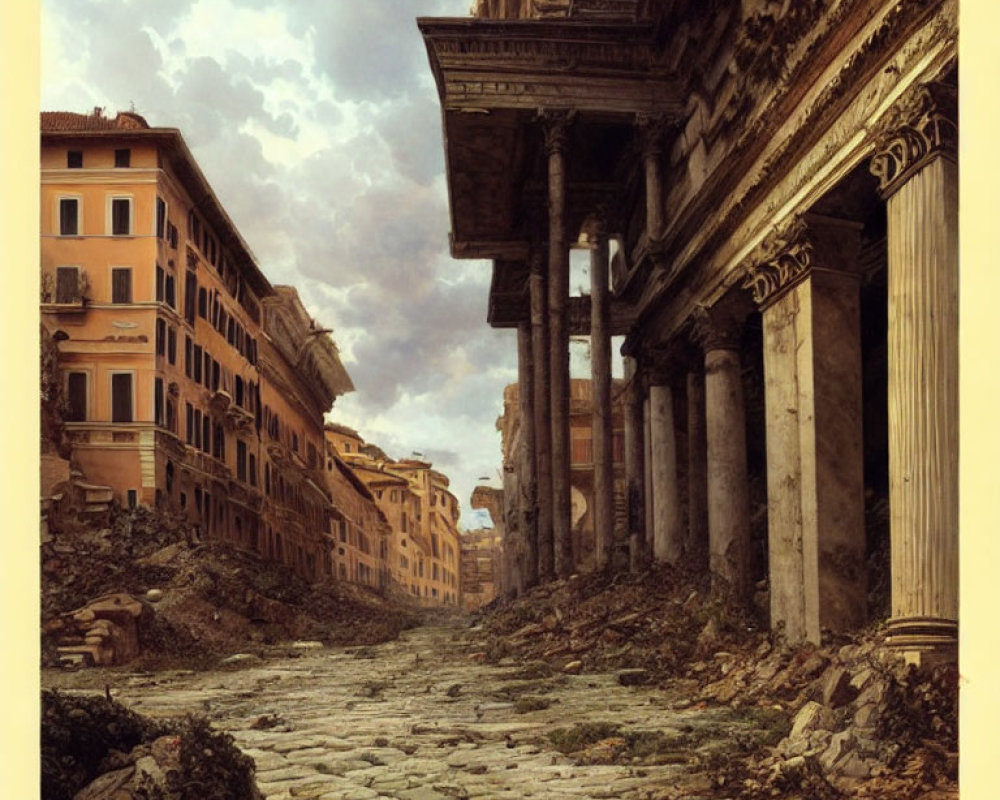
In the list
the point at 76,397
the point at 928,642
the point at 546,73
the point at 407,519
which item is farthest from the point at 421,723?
the point at 407,519

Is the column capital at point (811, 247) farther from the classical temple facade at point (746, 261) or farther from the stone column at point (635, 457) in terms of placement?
the stone column at point (635, 457)

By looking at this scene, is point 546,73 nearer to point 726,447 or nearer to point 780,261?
point 726,447

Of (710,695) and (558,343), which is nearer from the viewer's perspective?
(710,695)

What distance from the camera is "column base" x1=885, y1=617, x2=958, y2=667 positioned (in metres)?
8.47

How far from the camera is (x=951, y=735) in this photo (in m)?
7.30

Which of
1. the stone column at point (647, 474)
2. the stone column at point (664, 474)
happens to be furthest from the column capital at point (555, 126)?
the stone column at point (647, 474)

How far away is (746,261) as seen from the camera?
46.7 feet

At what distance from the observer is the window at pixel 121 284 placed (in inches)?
449

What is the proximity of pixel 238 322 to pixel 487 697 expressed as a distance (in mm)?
5200

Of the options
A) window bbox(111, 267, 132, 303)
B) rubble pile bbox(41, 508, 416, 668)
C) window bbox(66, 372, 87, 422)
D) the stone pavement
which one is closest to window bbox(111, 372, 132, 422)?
window bbox(66, 372, 87, 422)

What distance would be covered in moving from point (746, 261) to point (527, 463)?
551 inches

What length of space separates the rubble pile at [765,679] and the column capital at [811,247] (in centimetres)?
406
